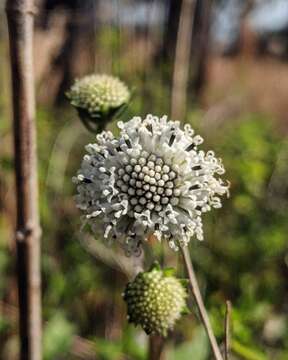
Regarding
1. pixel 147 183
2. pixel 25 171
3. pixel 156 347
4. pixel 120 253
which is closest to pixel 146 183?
pixel 147 183

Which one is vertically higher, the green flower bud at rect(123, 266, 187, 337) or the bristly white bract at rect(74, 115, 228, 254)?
the bristly white bract at rect(74, 115, 228, 254)

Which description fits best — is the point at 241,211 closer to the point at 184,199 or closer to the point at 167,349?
the point at 167,349

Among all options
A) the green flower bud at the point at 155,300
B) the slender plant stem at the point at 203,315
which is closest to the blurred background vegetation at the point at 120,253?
the green flower bud at the point at 155,300

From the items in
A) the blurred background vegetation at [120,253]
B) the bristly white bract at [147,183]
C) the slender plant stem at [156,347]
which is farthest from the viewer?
the blurred background vegetation at [120,253]

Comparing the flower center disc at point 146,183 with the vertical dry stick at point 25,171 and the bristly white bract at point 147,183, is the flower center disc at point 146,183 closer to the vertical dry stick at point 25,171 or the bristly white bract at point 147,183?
the bristly white bract at point 147,183

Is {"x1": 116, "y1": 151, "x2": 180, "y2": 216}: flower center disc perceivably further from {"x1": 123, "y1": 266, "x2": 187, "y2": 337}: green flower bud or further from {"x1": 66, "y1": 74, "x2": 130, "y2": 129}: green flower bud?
{"x1": 66, "y1": 74, "x2": 130, "y2": 129}: green flower bud

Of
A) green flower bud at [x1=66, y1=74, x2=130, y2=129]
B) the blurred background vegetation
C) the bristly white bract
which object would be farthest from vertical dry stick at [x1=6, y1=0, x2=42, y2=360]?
the blurred background vegetation

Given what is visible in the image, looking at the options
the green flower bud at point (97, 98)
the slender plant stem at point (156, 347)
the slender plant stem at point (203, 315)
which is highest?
the green flower bud at point (97, 98)
